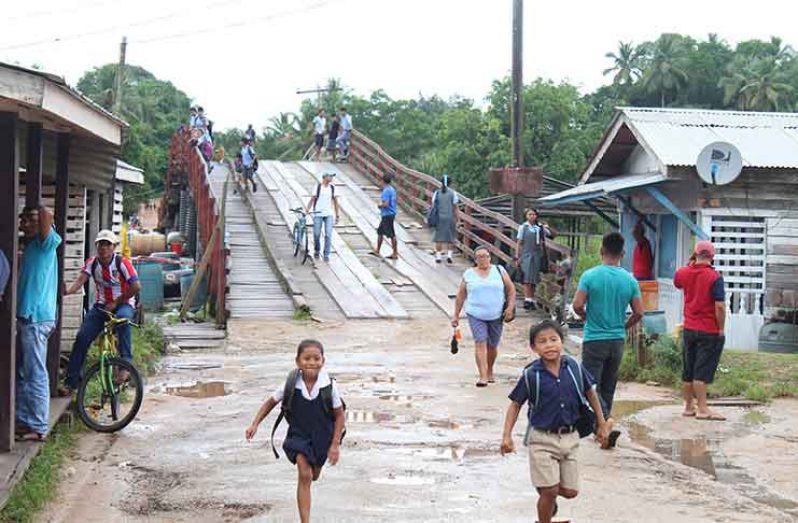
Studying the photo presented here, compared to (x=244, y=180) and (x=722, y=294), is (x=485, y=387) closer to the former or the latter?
(x=722, y=294)

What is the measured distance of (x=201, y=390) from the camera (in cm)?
1191

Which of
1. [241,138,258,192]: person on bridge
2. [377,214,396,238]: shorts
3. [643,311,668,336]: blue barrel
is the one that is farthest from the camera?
[241,138,258,192]: person on bridge

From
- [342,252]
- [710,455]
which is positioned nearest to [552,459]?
[710,455]

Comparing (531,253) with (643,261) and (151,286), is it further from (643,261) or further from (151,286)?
(151,286)

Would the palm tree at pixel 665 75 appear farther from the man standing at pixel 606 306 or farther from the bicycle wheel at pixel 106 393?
the bicycle wheel at pixel 106 393

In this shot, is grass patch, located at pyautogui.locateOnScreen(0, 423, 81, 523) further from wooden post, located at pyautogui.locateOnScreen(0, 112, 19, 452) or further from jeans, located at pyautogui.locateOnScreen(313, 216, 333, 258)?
jeans, located at pyautogui.locateOnScreen(313, 216, 333, 258)

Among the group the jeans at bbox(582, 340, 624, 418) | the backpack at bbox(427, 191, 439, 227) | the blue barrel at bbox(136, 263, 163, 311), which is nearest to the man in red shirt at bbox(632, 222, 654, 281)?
the backpack at bbox(427, 191, 439, 227)

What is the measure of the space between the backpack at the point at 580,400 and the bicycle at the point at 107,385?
4.09 m

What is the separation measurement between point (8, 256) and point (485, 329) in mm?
5807

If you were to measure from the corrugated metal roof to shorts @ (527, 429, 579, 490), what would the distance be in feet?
31.6

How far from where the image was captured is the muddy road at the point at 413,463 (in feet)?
23.2

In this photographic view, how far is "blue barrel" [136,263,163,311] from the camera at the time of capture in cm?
2252

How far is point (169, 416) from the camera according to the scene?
33.9ft

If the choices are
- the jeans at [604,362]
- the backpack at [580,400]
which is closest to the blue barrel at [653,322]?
the jeans at [604,362]
